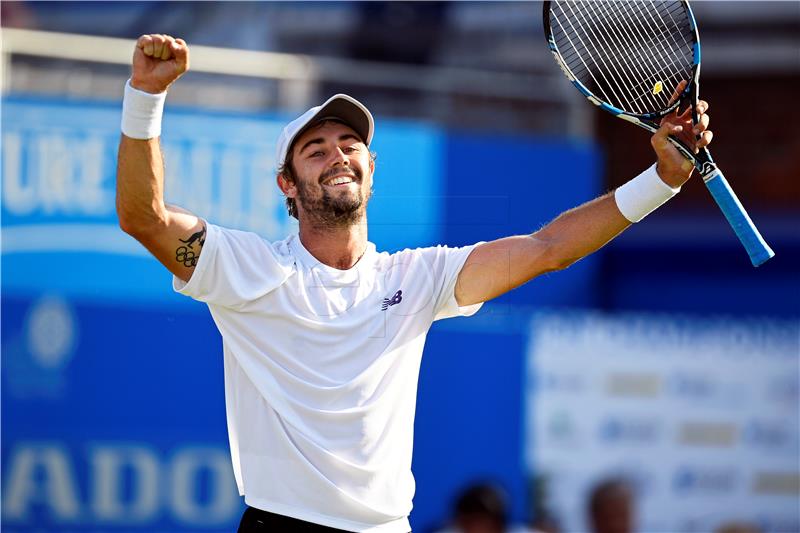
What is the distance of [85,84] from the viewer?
9.46m

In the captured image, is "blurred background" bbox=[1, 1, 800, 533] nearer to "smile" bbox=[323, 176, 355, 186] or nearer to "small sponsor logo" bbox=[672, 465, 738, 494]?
"small sponsor logo" bbox=[672, 465, 738, 494]

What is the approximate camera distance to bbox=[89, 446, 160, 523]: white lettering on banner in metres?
8.89

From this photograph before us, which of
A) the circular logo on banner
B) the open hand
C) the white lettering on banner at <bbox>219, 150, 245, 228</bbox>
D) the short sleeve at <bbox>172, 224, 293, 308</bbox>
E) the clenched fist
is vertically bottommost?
the circular logo on banner

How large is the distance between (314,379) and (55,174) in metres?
Answer: 5.28

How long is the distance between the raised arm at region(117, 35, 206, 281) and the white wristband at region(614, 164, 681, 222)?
4.86 feet

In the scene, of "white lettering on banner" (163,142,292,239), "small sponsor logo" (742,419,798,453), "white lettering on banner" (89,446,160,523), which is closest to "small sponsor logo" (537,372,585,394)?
"small sponsor logo" (742,419,798,453)

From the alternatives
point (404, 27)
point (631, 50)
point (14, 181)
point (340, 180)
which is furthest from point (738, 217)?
point (404, 27)

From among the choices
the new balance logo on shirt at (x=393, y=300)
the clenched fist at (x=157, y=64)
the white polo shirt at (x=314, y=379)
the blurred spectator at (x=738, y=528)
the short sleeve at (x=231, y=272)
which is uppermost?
the clenched fist at (x=157, y=64)

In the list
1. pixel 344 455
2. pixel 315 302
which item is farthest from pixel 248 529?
pixel 315 302

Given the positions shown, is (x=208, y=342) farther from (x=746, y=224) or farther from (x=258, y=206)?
(x=746, y=224)

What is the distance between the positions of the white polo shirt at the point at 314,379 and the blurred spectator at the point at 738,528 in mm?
5418

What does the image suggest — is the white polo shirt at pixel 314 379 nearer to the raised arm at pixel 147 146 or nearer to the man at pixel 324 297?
the man at pixel 324 297

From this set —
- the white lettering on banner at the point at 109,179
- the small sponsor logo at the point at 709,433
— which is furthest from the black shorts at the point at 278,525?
the small sponsor logo at the point at 709,433

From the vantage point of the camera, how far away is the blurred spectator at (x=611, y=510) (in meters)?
8.34
